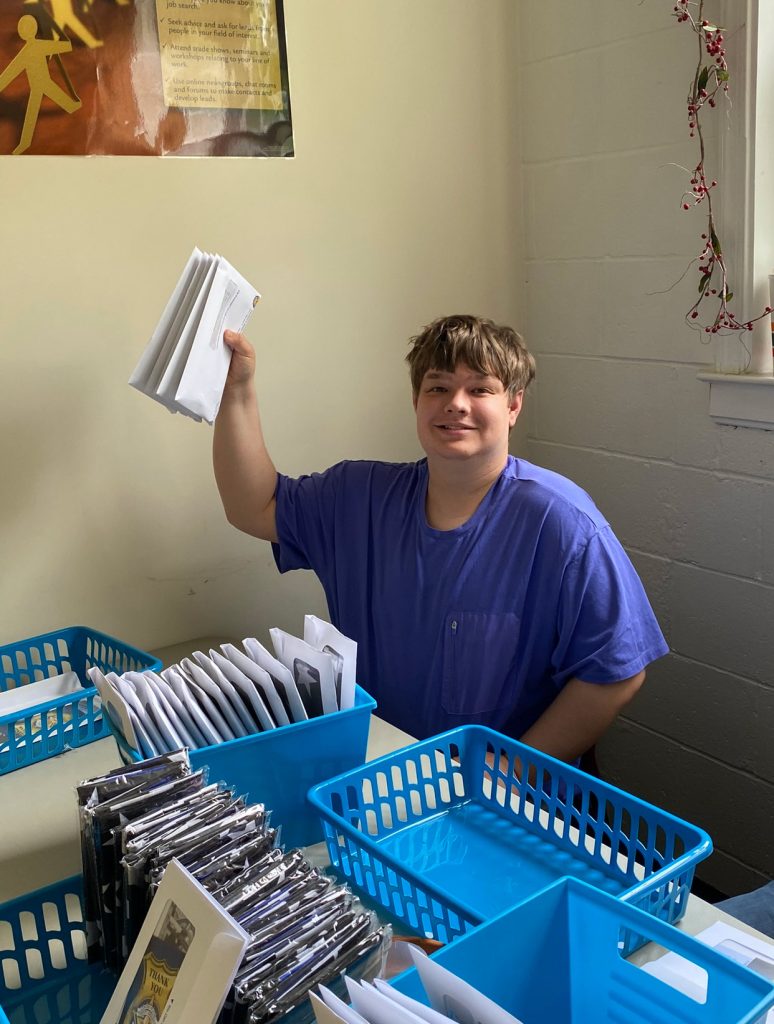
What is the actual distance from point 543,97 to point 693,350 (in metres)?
0.69

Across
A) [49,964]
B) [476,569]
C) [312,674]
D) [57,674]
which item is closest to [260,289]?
[476,569]

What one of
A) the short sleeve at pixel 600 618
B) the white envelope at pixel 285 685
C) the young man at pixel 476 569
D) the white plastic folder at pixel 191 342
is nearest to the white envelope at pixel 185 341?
the white plastic folder at pixel 191 342

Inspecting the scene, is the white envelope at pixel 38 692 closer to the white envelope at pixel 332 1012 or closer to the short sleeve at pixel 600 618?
the short sleeve at pixel 600 618

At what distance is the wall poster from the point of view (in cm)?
164

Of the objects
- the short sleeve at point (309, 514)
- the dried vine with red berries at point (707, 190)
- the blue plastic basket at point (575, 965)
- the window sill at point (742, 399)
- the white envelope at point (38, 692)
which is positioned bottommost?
the white envelope at point (38, 692)

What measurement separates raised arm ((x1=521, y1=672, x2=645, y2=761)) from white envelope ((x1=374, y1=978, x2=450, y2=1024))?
3.24 feet

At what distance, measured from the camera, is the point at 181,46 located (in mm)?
1785

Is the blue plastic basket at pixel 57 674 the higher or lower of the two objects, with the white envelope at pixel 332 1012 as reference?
lower

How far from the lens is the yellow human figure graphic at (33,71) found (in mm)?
1619

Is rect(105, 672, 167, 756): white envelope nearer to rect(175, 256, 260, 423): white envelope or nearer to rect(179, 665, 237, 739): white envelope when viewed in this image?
rect(179, 665, 237, 739): white envelope

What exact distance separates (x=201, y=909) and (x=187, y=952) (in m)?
0.03

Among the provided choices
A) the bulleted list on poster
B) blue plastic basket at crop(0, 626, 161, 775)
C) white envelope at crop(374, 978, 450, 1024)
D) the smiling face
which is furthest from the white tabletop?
the bulleted list on poster

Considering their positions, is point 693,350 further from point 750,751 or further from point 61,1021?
point 61,1021

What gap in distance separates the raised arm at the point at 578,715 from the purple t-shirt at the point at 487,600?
0.03 metres
